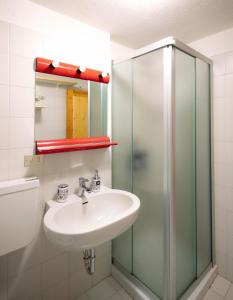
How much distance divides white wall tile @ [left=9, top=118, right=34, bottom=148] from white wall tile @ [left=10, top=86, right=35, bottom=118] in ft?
0.13

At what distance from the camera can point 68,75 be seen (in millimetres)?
1354

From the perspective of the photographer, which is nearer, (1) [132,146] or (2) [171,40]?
(2) [171,40]

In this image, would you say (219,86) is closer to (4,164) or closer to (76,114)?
(76,114)

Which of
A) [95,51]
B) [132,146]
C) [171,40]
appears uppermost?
[95,51]

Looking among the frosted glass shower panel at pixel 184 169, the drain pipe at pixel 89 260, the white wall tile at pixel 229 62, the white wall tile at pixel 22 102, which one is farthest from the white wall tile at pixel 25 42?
the white wall tile at pixel 229 62

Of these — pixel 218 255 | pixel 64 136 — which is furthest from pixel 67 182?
pixel 218 255

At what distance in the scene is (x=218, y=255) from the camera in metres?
1.75

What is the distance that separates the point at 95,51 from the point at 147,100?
64 centimetres

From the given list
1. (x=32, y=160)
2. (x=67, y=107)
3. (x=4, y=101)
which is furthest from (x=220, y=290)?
(x=4, y=101)

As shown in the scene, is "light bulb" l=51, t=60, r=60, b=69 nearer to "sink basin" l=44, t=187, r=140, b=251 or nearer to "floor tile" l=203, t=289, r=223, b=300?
"sink basin" l=44, t=187, r=140, b=251

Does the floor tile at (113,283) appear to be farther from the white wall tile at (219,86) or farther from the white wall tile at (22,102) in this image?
the white wall tile at (219,86)

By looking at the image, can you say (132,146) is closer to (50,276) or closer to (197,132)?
(197,132)

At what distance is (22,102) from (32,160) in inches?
15.2

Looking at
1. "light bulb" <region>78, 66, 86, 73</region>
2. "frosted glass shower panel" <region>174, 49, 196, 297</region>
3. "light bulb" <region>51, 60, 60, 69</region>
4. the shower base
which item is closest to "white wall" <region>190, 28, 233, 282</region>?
the shower base
